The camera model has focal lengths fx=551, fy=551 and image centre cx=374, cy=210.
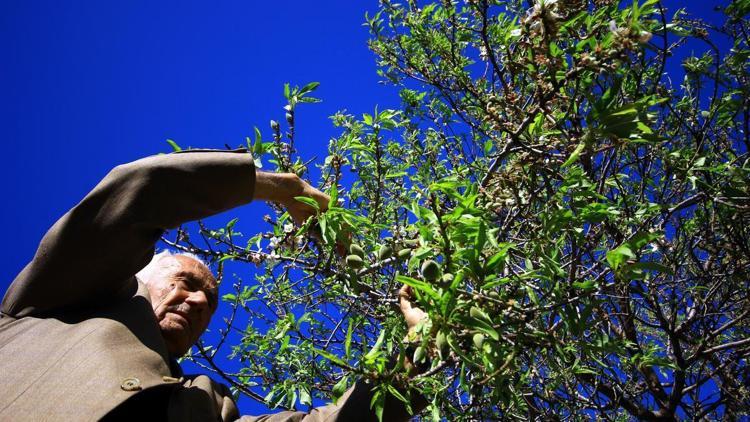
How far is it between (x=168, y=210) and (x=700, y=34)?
332 cm

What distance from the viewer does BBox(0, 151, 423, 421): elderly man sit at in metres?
1.80

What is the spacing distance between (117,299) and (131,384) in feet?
1.76

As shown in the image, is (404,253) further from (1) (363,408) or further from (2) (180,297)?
(2) (180,297)

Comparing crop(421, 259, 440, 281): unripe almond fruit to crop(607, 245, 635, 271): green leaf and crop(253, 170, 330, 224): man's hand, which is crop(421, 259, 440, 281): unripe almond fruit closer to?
crop(607, 245, 635, 271): green leaf

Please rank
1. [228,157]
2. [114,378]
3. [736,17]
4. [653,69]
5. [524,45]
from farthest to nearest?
[653,69] < [736,17] < [228,157] < [524,45] < [114,378]

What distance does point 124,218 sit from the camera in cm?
194

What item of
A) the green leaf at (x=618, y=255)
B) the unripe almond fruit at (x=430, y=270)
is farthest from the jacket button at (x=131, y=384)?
the green leaf at (x=618, y=255)

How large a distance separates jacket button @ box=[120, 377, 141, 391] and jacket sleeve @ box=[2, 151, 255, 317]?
0.45 m

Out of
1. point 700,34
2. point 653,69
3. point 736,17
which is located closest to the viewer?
point 736,17

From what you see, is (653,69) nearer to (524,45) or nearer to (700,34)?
(700,34)

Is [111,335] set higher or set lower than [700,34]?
lower

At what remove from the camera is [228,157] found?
2041mm

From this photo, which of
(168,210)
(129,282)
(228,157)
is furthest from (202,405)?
(228,157)

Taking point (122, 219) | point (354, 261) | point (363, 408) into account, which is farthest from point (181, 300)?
point (354, 261)
